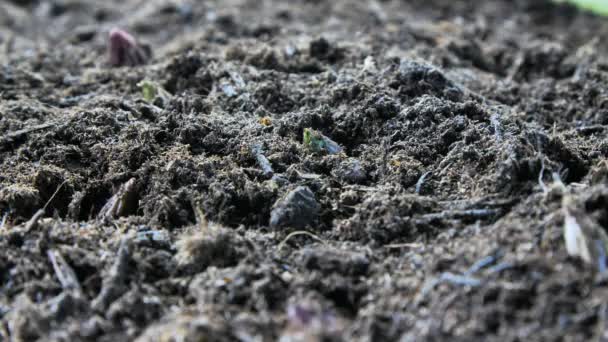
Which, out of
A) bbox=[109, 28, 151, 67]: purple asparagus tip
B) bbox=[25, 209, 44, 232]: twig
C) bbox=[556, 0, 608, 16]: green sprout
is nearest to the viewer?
bbox=[25, 209, 44, 232]: twig

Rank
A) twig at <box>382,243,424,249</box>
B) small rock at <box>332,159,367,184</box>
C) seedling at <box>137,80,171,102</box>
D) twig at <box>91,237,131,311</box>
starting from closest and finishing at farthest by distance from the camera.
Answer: twig at <box>91,237,131,311</box> → twig at <box>382,243,424,249</box> → small rock at <box>332,159,367,184</box> → seedling at <box>137,80,171,102</box>

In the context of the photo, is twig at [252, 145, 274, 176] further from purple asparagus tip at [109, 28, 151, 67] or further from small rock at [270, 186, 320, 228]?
purple asparagus tip at [109, 28, 151, 67]

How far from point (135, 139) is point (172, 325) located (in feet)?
3.29

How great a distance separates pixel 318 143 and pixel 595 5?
369 cm

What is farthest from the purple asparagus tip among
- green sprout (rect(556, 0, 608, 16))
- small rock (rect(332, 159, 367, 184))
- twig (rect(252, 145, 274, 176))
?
green sprout (rect(556, 0, 608, 16))

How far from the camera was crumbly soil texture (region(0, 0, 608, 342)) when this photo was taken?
1.50 metres

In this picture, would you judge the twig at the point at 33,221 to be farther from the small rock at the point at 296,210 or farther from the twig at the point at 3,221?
the small rock at the point at 296,210

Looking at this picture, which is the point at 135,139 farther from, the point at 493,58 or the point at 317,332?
the point at 493,58

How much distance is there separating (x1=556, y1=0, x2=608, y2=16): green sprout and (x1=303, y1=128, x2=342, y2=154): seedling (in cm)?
362

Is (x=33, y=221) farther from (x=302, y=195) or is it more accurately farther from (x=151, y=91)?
(x=151, y=91)

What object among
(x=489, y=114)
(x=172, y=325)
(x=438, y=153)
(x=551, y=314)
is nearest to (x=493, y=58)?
(x=489, y=114)

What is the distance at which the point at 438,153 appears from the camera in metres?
2.18

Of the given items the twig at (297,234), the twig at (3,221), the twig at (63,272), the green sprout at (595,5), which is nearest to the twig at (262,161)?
the twig at (297,234)

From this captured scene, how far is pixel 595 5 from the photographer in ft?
16.1
